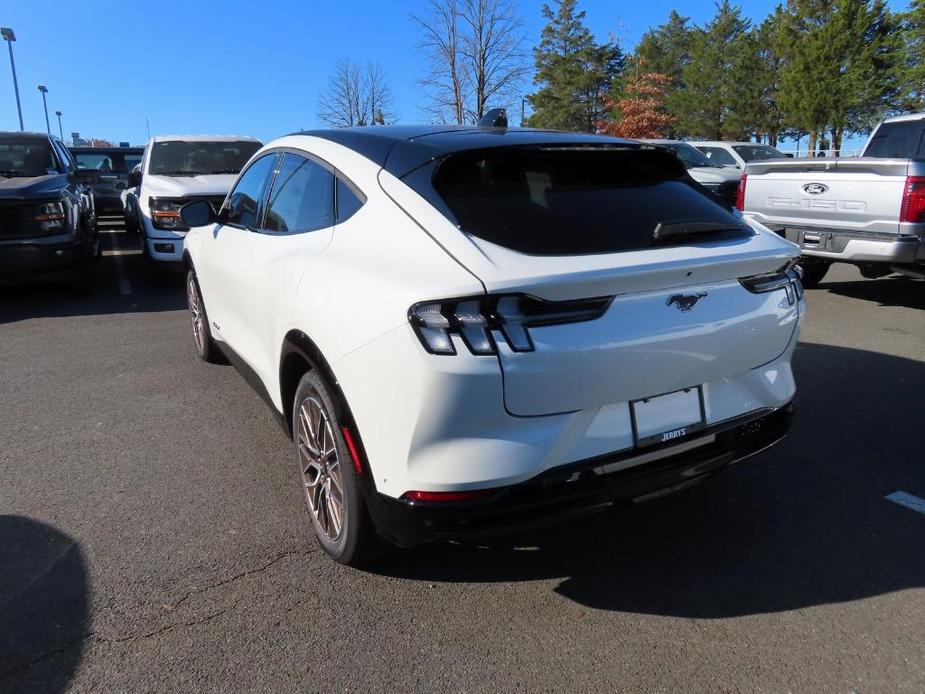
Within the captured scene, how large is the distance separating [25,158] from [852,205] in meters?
9.54

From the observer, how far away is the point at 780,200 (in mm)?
7590

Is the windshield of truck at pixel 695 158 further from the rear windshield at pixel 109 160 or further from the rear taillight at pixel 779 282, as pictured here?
the rear taillight at pixel 779 282

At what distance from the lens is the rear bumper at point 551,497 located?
2158 mm

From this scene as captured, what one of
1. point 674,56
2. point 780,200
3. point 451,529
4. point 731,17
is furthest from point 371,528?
point 674,56

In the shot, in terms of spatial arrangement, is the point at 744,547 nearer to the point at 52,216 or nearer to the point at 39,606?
the point at 39,606

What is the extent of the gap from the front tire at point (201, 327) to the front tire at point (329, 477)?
2.41 meters

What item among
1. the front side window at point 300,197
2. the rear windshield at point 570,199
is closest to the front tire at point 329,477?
the front side window at point 300,197

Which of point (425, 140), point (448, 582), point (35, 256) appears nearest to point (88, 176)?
point (35, 256)

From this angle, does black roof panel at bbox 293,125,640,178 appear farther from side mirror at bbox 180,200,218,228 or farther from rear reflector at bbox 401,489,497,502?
side mirror at bbox 180,200,218,228

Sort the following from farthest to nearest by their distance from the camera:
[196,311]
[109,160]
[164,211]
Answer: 1. [109,160]
2. [164,211]
3. [196,311]

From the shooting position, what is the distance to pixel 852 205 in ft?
22.3

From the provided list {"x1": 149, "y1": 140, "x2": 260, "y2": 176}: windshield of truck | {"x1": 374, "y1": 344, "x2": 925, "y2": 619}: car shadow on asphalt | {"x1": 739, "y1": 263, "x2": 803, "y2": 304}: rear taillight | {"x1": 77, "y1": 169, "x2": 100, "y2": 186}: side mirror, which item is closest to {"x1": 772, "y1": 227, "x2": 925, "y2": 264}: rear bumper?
{"x1": 374, "y1": 344, "x2": 925, "y2": 619}: car shadow on asphalt

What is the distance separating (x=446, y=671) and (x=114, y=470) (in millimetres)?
2333

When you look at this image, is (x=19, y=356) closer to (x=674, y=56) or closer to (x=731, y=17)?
(x=731, y=17)
